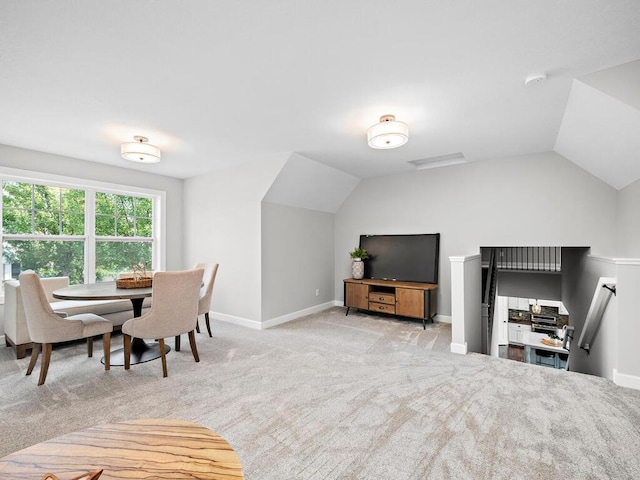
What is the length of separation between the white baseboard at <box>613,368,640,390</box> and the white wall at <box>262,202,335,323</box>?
12.5 feet

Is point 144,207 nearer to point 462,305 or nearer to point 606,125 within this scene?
point 462,305

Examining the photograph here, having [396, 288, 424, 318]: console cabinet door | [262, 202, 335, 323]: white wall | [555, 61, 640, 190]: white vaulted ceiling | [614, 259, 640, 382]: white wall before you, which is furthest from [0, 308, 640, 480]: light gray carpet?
[555, 61, 640, 190]: white vaulted ceiling

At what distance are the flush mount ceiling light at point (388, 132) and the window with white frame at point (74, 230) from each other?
4.13m

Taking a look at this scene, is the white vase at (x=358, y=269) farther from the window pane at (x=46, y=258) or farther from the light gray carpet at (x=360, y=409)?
the window pane at (x=46, y=258)

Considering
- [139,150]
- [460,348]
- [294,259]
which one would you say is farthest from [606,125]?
[139,150]

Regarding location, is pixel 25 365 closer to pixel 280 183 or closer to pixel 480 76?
pixel 280 183

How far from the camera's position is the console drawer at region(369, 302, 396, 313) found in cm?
461

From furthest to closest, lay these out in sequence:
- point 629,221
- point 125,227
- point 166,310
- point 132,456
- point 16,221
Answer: point 125,227
point 16,221
point 629,221
point 166,310
point 132,456

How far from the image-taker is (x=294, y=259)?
4.89 metres

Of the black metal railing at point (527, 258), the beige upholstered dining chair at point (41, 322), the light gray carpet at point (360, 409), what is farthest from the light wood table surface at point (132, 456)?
the black metal railing at point (527, 258)

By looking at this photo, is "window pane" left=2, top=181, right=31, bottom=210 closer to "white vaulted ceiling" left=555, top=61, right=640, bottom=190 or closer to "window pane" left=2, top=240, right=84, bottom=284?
"window pane" left=2, top=240, right=84, bottom=284

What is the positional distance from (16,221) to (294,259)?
3757 millimetres

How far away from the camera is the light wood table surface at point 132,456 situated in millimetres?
922

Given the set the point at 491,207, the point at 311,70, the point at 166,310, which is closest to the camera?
the point at 311,70
